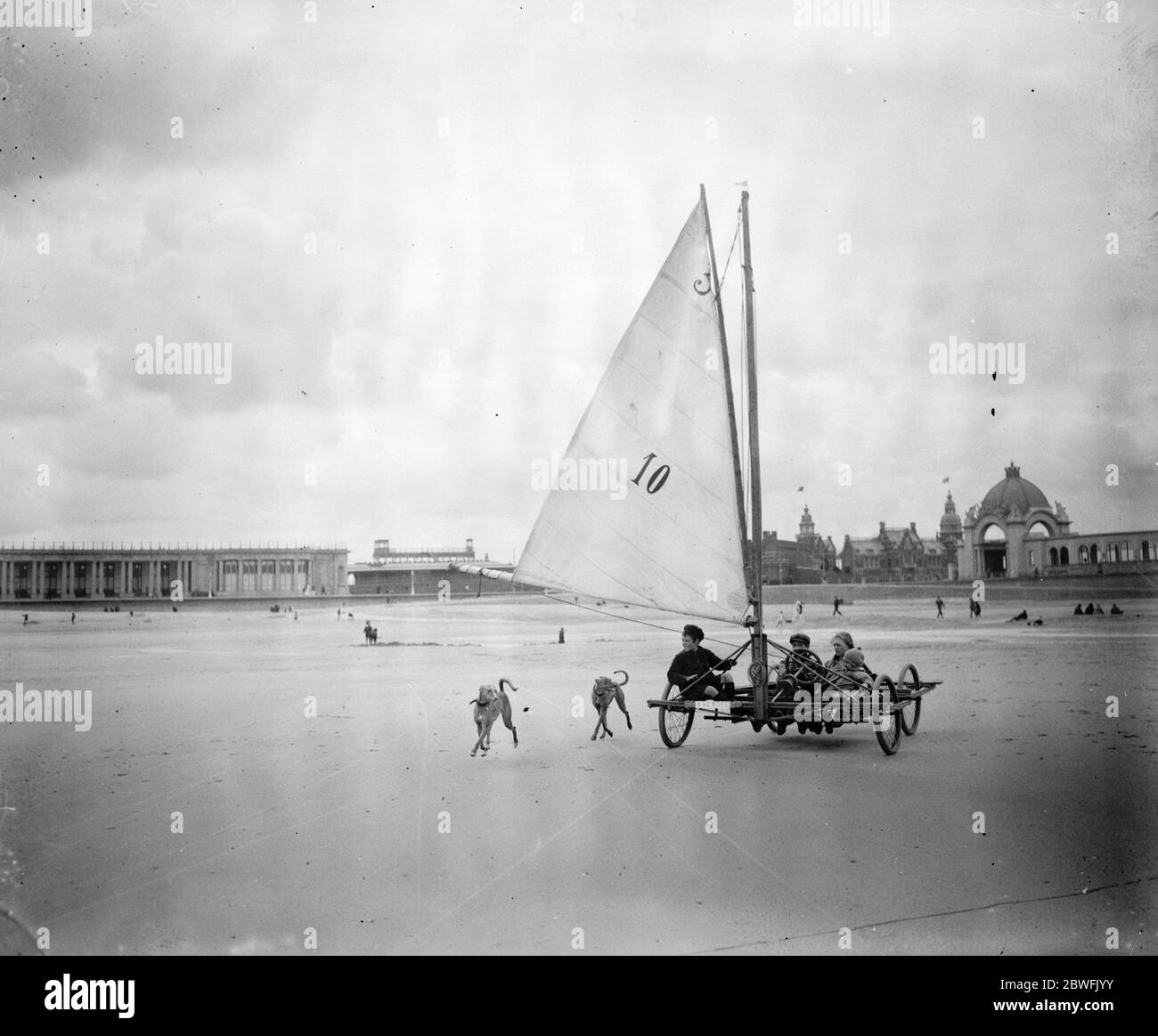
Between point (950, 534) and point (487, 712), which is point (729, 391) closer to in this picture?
point (487, 712)

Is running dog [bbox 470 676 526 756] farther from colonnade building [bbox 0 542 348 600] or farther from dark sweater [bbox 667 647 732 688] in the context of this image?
colonnade building [bbox 0 542 348 600]

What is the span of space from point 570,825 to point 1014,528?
13.7 m

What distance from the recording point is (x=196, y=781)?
670 centimetres

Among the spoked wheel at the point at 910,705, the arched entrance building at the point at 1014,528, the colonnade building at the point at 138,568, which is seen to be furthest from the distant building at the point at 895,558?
the colonnade building at the point at 138,568

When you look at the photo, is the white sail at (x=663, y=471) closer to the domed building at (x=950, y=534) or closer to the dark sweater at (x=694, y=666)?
the dark sweater at (x=694, y=666)

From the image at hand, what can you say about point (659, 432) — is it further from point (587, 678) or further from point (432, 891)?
point (432, 891)

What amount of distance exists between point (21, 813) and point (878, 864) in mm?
6244

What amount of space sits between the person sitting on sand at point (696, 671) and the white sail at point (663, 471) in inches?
11.4

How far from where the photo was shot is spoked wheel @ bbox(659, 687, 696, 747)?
754 cm

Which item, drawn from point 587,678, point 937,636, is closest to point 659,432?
point 587,678

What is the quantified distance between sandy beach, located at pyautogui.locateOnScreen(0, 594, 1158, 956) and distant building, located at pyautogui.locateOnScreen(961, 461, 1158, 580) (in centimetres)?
126

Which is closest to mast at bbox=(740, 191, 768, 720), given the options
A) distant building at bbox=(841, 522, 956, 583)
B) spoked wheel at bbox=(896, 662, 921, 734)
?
spoked wheel at bbox=(896, 662, 921, 734)

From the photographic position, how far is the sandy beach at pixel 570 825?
4.80 metres

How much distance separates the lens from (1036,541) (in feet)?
50.1
